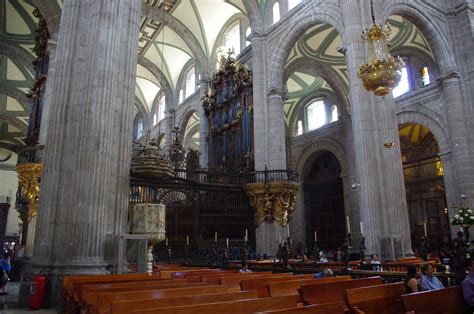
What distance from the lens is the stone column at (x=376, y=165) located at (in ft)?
39.2

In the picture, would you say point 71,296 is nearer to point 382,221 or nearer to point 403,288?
point 403,288

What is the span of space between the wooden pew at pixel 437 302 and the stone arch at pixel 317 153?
751 inches

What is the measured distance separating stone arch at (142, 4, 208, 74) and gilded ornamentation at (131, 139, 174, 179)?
1207 centimetres

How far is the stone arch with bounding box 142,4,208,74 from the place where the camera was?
2206 cm

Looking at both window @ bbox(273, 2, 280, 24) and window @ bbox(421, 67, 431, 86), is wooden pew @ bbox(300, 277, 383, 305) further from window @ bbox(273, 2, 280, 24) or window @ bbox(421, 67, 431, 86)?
window @ bbox(421, 67, 431, 86)

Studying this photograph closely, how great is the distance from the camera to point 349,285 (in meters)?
4.82

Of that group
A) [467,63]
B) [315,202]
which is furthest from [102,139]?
[315,202]

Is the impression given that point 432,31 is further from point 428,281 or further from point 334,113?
point 428,281

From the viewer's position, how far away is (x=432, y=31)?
16828 millimetres

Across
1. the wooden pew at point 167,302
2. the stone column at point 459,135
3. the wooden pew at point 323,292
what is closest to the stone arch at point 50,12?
the wooden pew at point 167,302

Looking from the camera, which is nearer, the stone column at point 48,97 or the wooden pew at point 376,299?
the wooden pew at point 376,299

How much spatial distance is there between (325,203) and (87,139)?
19784 millimetres

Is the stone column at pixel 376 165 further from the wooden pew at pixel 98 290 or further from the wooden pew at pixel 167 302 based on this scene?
the wooden pew at pixel 167 302

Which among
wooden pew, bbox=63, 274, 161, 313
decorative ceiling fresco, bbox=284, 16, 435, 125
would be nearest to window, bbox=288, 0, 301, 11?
decorative ceiling fresco, bbox=284, 16, 435, 125
